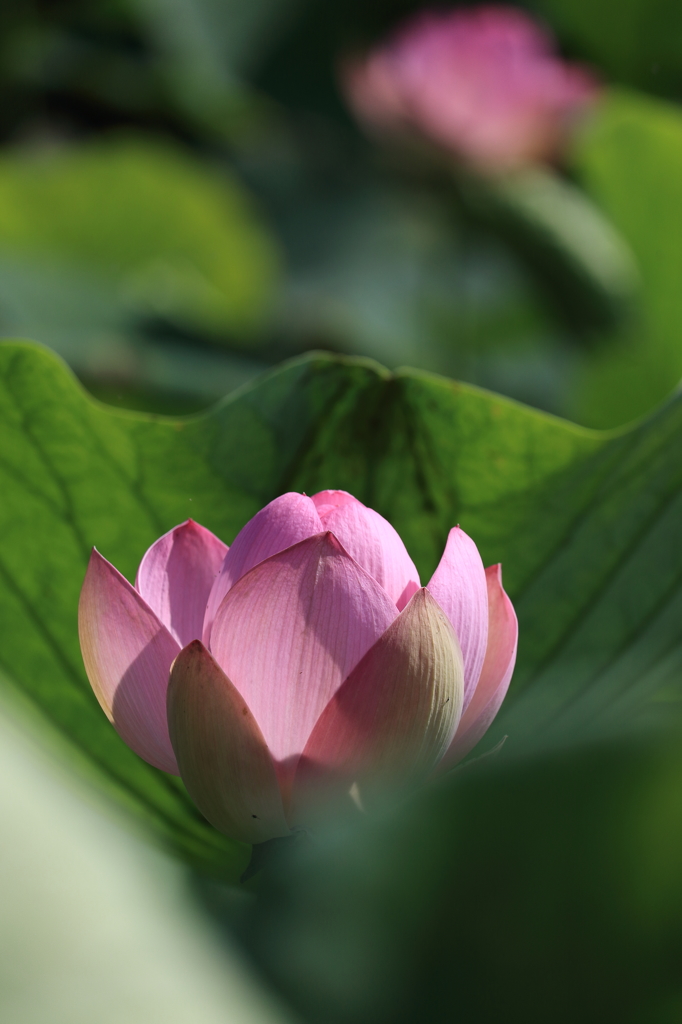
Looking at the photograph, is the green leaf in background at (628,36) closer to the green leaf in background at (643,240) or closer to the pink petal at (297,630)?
the green leaf in background at (643,240)

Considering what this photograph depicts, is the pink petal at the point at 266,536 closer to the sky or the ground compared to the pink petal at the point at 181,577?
closer to the sky

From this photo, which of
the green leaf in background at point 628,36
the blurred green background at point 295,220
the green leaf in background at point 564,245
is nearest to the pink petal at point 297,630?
the blurred green background at point 295,220

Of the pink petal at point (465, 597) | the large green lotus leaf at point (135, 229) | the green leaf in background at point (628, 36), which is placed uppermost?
the green leaf in background at point (628, 36)

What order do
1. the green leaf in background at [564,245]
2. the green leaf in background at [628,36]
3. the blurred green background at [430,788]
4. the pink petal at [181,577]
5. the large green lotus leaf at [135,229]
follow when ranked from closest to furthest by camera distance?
the blurred green background at [430,788] → the pink petal at [181,577] → the green leaf in background at [564,245] → the large green lotus leaf at [135,229] → the green leaf in background at [628,36]

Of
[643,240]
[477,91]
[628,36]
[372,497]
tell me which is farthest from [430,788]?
[628,36]

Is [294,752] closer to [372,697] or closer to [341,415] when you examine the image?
[372,697]

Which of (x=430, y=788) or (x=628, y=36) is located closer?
(x=430, y=788)

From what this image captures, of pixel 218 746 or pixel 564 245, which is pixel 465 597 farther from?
pixel 564 245
